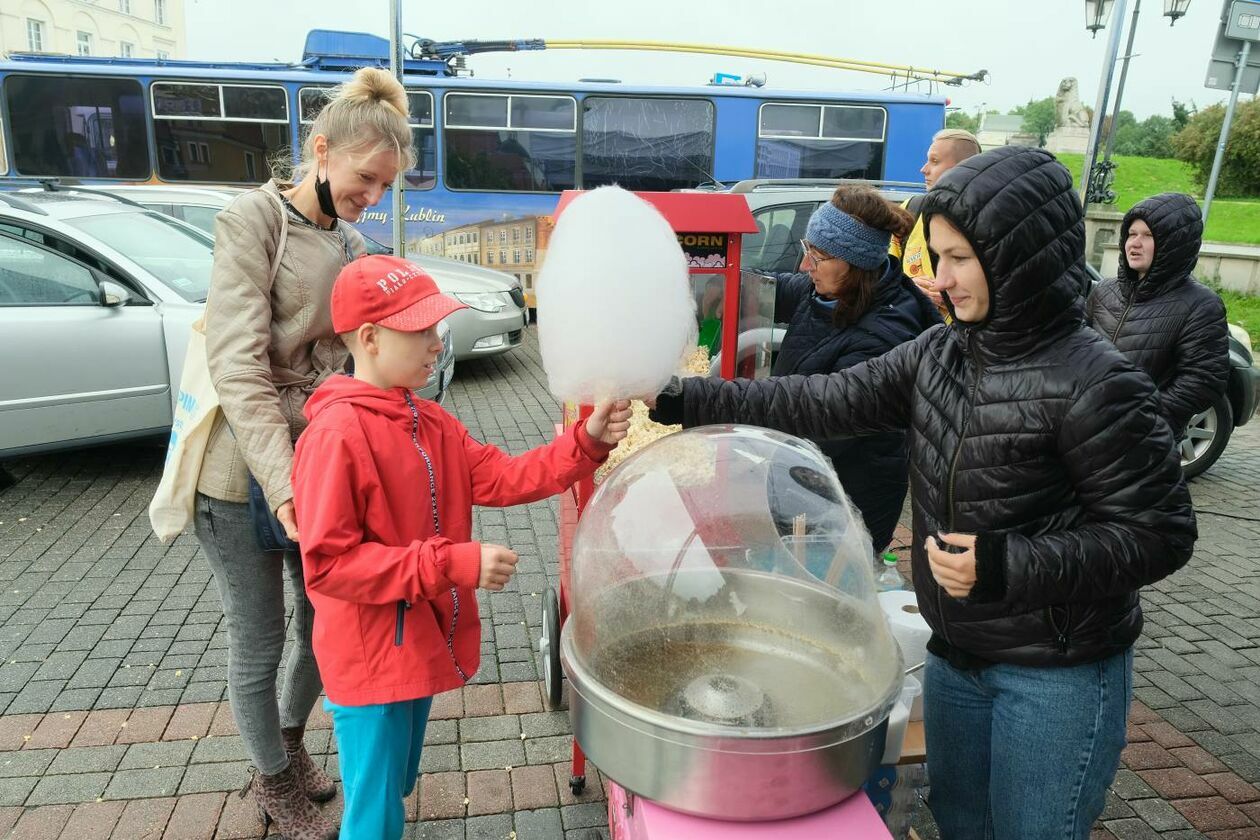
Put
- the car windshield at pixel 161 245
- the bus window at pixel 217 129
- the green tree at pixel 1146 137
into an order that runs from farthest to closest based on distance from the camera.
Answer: the green tree at pixel 1146 137
the bus window at pixel 217 129
the car windshield at pixel 161 245

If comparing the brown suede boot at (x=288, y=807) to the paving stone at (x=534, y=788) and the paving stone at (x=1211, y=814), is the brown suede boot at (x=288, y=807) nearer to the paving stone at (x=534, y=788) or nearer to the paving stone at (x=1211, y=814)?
the paving stone at (x=534, y=788)

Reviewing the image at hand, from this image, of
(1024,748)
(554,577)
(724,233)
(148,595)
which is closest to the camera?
(1024,748)

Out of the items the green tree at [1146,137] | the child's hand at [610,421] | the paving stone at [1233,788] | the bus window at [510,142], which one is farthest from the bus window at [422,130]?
the green tree at [1146,137]

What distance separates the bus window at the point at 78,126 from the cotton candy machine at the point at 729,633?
11527mm

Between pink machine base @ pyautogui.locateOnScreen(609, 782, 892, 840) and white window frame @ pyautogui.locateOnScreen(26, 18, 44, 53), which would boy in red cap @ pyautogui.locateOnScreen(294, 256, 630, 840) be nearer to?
pink machine base @ pyautogui.locateOnScreen(609, 782, 892, 840)

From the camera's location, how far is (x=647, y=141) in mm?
11094

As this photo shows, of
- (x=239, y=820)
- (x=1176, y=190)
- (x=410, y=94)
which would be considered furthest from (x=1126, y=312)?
(x=1176, y=190)

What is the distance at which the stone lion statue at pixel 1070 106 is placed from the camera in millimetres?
27750

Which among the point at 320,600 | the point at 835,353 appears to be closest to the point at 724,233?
the point at 835,353

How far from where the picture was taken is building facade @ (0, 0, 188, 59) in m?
33.1

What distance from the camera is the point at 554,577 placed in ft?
14.5

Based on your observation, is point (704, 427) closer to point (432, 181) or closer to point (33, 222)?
point (33, 222)

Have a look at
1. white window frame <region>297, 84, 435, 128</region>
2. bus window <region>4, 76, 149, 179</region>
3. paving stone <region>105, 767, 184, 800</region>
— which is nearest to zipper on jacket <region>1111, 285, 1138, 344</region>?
paving stone <region>105, 767, 184, 800</region>

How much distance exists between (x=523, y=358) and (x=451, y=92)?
3.91 m
